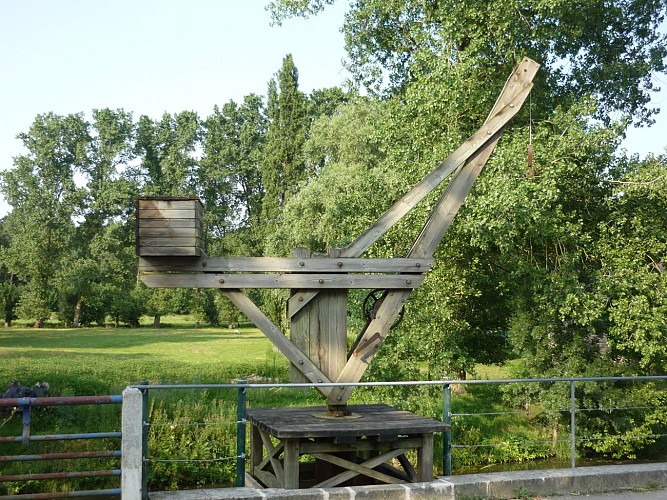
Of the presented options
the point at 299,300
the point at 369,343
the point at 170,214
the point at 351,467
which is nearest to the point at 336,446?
the point at 351,467

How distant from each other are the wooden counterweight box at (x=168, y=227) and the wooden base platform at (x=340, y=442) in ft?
6.37

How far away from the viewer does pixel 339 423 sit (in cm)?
735

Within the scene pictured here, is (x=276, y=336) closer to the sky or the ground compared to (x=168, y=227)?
closer to the ground

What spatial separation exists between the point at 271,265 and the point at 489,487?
3.28 meters

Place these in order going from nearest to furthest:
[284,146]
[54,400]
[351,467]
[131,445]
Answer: [131,445]
[54,400]
[351,467]
[284,146]

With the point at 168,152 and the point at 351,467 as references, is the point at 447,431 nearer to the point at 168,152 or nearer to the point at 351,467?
the point at 351,467

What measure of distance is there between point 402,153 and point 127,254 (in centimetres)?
4589

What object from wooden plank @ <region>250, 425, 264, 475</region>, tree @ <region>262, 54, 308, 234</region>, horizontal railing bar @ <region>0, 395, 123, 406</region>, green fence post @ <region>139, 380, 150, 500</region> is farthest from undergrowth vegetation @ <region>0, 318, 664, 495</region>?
tree @ <region>262, 54, 308, 234</region>

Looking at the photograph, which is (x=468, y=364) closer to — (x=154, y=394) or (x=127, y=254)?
(x=154, y=394)

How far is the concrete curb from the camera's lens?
6.97 meters

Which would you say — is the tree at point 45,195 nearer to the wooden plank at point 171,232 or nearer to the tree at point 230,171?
the tree at point 230,171

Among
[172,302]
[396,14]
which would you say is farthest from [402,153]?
[172,302]

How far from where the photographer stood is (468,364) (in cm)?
1545

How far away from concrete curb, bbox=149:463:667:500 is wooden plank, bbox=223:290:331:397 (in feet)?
3.64
